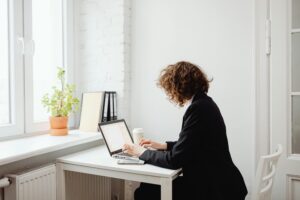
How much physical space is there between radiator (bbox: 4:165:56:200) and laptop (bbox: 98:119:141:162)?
0.37 meters

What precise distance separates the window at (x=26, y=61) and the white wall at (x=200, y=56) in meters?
0.70

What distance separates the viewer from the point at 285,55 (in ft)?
6.58

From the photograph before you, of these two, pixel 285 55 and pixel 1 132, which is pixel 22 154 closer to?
pixel 1 132

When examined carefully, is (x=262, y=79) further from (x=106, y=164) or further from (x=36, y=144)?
(x=36, y=144)

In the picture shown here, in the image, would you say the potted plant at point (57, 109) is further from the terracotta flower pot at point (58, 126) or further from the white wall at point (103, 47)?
the white wall at point (103, 47)

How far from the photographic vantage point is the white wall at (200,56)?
216 centimetres

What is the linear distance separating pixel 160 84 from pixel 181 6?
2.93 feet

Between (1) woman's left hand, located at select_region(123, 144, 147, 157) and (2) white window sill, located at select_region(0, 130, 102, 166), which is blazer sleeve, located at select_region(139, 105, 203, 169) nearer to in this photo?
(1) woman's left hand, located at select_region(123, 144, 147, 157)

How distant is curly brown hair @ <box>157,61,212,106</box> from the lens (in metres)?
1.68

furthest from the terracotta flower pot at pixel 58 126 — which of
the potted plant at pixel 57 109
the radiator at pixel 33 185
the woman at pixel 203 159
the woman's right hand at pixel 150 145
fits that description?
the woman at pixel 203 159

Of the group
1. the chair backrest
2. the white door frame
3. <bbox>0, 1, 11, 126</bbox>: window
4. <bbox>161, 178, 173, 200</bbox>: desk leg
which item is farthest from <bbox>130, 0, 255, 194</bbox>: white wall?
<bbox>0, 1, 11, 126</bbox>: window

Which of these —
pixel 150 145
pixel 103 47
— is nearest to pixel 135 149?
pixel 150 145

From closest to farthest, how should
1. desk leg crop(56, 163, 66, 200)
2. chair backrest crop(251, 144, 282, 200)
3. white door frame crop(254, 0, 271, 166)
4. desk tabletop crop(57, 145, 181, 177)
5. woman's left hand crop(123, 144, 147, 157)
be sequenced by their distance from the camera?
chair backrest crop(251, 144, 282, 200) < desk tabletop crop(57, 145, 181, 177) < woman's left hand crop(123, 144, 147, 157) < desk leg crop(56, 163, 66, 200) < white door frame crop(254, 0, 271, 166)

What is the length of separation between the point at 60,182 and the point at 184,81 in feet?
3.36
